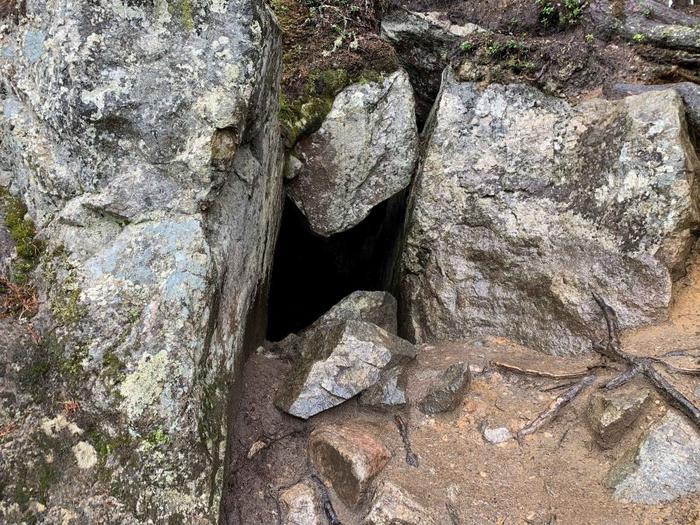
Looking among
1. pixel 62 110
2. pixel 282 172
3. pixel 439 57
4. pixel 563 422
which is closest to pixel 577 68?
pixel 439 57

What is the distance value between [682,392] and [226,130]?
13.7 ft

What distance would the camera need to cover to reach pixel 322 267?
10.1 metres

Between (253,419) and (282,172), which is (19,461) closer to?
(253,419)

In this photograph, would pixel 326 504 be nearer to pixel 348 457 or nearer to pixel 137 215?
pixel 348 457

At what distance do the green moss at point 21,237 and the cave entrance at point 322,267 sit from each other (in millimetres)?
4728

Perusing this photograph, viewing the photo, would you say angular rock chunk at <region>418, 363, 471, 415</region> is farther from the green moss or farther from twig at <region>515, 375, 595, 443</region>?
the green moss

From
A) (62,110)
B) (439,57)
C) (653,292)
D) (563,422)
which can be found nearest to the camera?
(62,110)

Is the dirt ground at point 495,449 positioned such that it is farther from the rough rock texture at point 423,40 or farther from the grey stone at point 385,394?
the rough rock texture at point 423,40

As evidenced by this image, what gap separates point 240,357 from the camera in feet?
15.4

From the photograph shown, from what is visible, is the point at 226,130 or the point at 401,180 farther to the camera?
the point at 401,180

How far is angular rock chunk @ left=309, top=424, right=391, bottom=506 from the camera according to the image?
4.01 metres

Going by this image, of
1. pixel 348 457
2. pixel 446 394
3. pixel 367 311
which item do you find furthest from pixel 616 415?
pixel 367 311

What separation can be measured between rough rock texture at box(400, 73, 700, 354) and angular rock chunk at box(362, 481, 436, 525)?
238 centimetres

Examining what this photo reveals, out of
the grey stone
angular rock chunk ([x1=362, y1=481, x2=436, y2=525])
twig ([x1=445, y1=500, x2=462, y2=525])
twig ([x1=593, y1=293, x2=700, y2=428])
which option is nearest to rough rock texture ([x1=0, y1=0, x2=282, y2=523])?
angular rock chunk ([x1=362, y1=481, x2=436, y2=525])
